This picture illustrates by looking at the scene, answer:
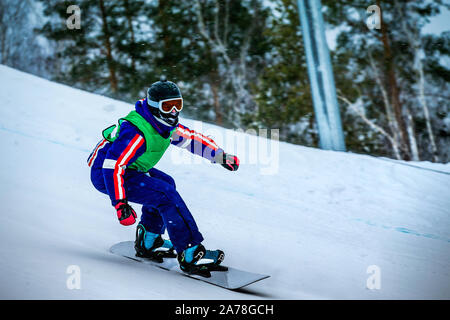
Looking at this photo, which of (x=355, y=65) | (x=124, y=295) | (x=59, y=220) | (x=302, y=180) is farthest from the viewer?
(x=355, y=65)

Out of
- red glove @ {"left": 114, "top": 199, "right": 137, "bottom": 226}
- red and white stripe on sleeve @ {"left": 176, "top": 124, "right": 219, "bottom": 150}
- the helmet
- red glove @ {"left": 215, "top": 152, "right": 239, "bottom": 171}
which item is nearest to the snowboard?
red glove @ {"left": 114, "top": 199, "right": 137, "bottom": 226}

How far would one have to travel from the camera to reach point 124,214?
9.55 ft

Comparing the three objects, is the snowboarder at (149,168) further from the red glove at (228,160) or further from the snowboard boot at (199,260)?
the red glove at (228,160)

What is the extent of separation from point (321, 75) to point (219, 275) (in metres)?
4.69

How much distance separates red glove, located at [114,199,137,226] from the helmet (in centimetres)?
64

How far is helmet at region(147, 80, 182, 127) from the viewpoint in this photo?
3.13 m

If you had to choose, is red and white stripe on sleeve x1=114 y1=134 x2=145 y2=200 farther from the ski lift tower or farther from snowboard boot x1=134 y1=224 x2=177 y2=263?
the ski lift tower

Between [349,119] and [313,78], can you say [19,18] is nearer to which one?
[349,119]

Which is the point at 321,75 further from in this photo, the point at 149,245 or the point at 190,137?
the point at 149,245

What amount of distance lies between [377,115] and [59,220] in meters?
16.0

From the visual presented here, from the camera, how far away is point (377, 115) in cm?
1816

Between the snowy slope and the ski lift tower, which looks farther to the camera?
the ski lift tower
